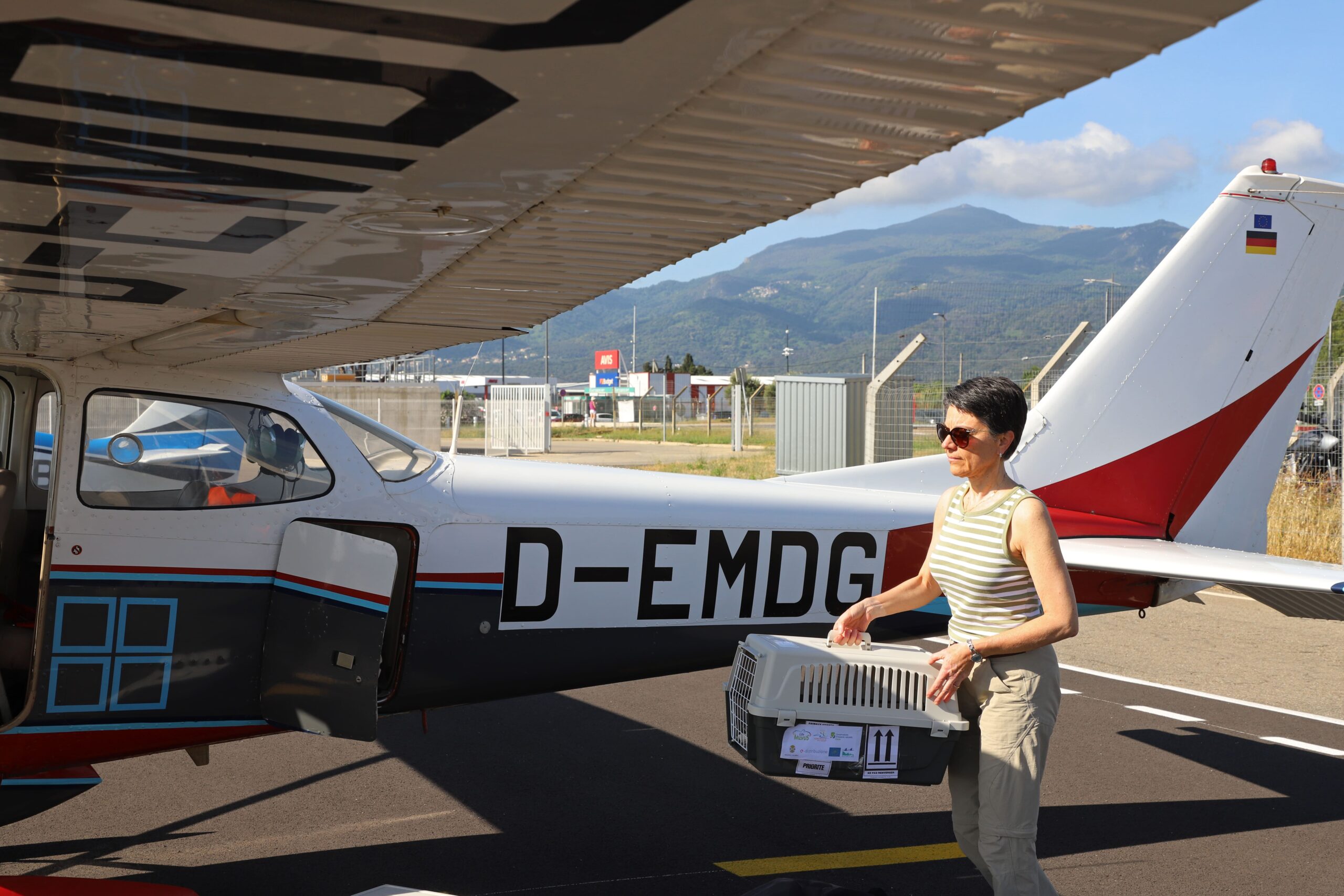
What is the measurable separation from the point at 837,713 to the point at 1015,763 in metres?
0.49

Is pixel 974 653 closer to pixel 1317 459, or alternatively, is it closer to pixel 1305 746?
pixel 1305 746

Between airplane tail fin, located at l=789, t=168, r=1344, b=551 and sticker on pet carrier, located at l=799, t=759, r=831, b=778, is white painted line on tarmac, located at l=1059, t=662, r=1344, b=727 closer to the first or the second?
airplane tail fin, located at l=789, t=168, r=1344, b=551

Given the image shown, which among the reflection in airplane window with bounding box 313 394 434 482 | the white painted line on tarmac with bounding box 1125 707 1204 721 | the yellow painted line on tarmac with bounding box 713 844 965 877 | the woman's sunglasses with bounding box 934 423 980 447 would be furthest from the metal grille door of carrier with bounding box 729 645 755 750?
the white painted line on tarmac with bounding box 1125 707 1204 721

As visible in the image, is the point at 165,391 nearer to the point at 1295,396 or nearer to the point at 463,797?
the point at 463,797

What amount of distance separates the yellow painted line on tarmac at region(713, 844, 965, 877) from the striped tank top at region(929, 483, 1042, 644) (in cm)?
165

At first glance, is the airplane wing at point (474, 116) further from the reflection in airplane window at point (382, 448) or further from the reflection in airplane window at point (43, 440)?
the reflection in airplane window at point (43, 440)

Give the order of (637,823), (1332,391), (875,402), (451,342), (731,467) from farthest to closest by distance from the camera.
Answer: (731,467), (875,402), (1332,391), (637,823), (451,342)

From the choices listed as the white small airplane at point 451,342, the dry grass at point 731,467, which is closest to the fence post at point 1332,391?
the white small airplane at point 451,342

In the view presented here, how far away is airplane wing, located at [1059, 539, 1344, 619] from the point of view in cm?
400

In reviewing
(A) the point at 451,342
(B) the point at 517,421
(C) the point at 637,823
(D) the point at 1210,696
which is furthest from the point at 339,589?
(B) the point at 517,421

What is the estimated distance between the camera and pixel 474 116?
1.50 metres

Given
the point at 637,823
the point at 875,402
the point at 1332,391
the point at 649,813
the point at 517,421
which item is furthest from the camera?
the point at 517,421

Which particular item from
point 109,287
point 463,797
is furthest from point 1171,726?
point 109,287

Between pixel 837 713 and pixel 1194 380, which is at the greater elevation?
pixel 1194 380
